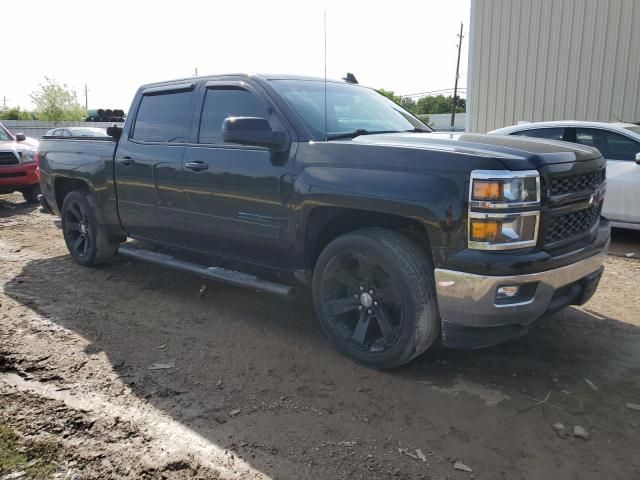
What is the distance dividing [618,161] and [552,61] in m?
5.12

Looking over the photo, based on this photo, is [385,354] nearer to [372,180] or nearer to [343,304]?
[343,304]

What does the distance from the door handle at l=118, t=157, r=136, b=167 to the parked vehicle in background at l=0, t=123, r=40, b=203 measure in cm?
630

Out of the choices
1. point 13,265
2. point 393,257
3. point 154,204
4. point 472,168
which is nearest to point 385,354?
point 393,257

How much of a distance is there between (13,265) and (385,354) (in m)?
4.78

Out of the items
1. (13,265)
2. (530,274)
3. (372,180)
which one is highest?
(372,180)

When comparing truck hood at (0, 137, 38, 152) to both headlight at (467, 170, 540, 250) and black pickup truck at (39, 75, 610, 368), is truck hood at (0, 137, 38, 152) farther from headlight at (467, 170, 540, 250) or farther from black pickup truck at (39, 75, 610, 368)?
headlight at (467, 170, 540, 250)

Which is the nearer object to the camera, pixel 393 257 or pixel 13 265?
pixel 393 257

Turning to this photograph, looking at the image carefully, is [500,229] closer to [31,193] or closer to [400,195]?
[400,195]

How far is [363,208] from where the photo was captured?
3.34 meters

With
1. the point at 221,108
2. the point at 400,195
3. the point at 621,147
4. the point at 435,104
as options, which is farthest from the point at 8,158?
the point at 435,104

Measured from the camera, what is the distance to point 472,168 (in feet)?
9.62

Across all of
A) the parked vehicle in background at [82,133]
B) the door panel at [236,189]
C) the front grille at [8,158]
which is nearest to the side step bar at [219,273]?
the door panel at [236,189]

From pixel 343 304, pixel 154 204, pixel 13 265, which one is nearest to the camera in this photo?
pixel 343 304

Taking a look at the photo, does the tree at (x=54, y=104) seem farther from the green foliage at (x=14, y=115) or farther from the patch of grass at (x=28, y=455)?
the patch of grass at (x=28, y=455)
